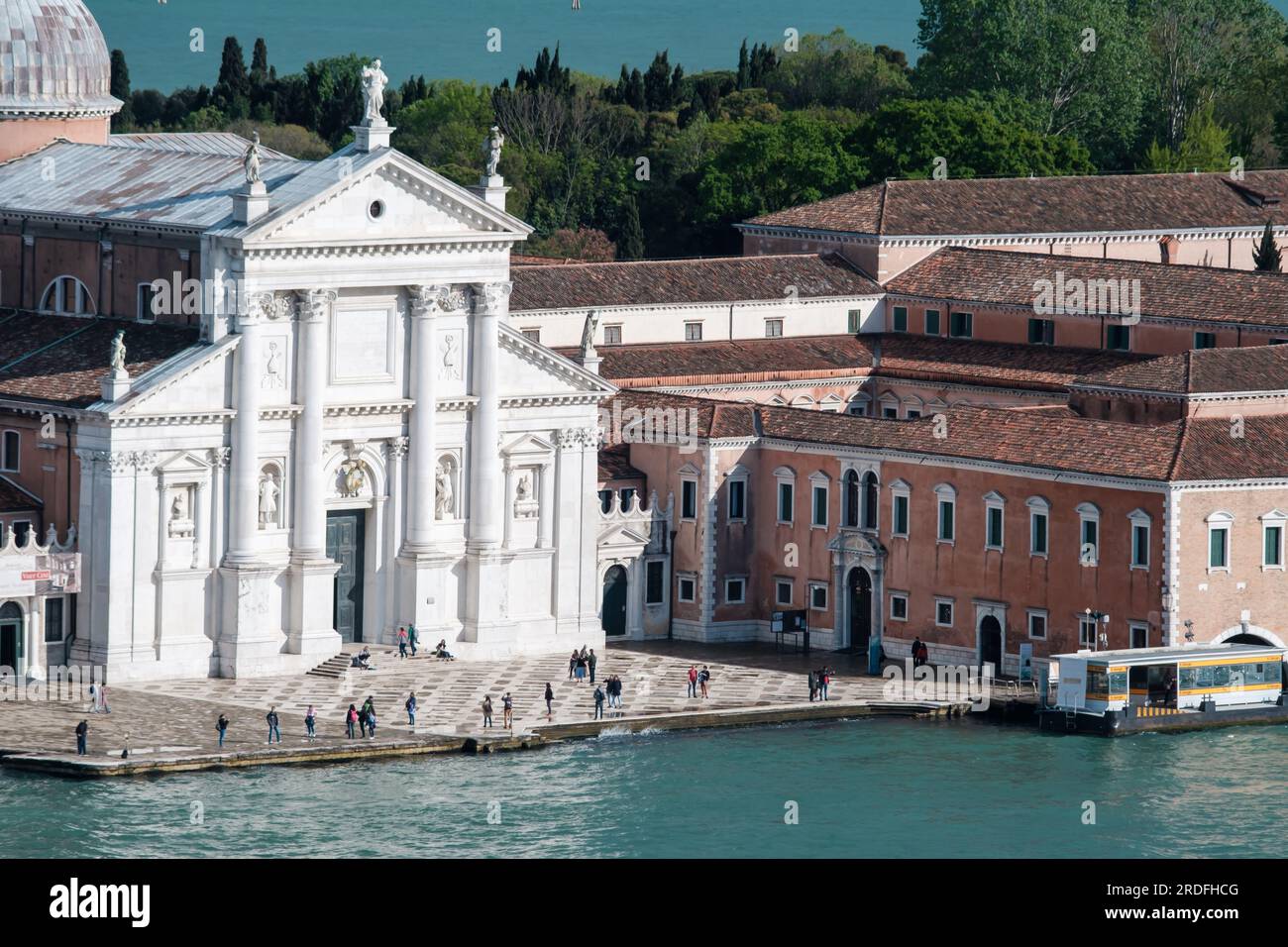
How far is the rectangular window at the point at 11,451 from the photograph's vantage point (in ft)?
245

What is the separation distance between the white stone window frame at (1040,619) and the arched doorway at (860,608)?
4419mm

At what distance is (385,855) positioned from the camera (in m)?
60.5

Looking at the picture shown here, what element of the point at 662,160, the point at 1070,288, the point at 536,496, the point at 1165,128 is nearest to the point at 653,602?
the point at 536,496

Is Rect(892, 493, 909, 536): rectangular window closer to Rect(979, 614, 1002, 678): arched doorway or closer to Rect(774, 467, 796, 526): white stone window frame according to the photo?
Rect(979, 614, 1002, 678): arched doorway

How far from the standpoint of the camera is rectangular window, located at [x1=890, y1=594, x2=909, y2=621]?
255 ft

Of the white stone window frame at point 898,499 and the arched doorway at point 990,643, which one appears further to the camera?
the white stone window frame at point 898,499

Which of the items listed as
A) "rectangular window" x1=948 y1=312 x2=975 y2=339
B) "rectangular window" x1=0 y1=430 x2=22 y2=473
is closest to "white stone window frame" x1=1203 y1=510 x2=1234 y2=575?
"rectangular window" x1=948 y1=312 x2=975 y2=339

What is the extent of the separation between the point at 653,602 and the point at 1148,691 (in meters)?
13.1

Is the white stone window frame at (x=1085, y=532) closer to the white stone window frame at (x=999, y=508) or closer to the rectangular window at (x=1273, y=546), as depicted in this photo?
the white stone window frame at (x=999, y=508)

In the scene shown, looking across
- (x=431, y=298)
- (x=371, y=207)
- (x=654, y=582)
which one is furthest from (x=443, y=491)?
(x=371, y=207)

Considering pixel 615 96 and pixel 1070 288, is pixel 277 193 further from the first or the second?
pixel 615 96

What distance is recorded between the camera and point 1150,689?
2842 inches

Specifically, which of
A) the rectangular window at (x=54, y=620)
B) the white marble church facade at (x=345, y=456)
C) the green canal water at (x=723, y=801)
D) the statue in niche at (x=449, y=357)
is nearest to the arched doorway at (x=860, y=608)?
the white marble church facade at (x=345, y=456)

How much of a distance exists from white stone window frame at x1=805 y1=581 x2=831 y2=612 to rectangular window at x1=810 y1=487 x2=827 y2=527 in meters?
1.27
